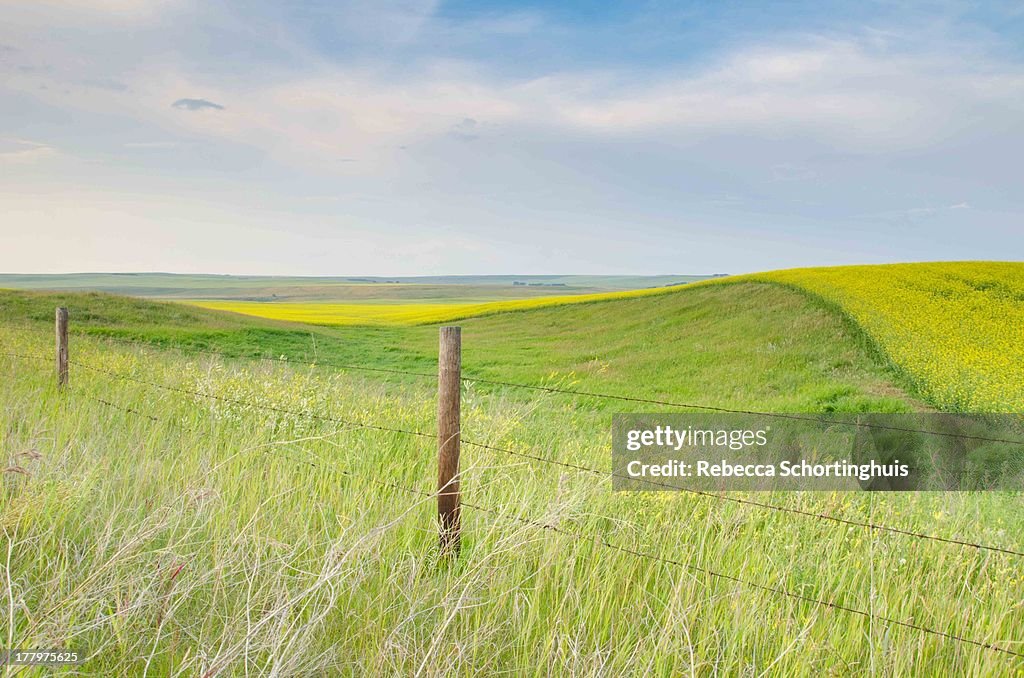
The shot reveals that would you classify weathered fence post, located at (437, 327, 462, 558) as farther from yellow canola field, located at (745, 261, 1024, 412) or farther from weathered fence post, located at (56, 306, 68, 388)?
yellow canola field, located at (745, 261, 1024, 412)

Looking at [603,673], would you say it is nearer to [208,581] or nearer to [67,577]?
[208,581]

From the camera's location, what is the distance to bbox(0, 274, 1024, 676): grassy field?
3.28m

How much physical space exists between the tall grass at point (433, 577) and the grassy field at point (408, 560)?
Answer: 2 centimetres

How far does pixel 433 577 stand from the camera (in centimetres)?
410

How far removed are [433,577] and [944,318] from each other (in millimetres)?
20222

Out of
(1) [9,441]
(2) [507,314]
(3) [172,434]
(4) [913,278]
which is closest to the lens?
(1) [9,441]

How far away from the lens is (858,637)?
3.72 metres

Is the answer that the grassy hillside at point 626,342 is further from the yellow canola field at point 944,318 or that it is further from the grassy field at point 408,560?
the grassy field at point 408,560

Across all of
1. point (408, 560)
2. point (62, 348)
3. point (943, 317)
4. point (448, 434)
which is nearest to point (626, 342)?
point (943, 317)

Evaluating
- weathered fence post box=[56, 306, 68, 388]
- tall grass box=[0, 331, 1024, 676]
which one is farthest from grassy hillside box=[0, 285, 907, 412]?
tall grass box=[0, 331, 1024, 676]

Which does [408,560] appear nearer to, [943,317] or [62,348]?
[62,348]

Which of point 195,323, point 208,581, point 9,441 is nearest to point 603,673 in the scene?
point 208,581

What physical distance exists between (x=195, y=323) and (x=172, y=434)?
23.2 m

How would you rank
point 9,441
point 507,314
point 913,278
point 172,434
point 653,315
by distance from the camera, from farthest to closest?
point 507,314, point 653,315, point 913,278, point 172,434, point 9,441
